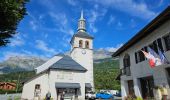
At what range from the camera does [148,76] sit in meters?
17.3

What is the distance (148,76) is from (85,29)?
136 feet

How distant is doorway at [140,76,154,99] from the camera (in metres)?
17.7

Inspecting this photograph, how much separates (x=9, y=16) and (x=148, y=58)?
1118cm

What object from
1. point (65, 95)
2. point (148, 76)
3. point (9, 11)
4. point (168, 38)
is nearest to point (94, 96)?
point (65, 95)

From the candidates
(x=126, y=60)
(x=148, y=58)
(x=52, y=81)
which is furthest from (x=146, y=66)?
(x=52, y=81)

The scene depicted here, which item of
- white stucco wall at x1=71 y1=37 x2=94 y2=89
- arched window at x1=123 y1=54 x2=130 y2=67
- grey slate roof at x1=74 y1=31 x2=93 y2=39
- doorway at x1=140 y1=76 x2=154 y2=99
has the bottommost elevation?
doorway at x1=140 y1=76 x2=154 y2=99

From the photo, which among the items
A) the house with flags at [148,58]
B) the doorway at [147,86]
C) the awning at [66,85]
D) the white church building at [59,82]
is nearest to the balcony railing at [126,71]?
the house with flags at [148,58]

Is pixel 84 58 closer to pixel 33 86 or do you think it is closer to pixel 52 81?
pixel 33 86

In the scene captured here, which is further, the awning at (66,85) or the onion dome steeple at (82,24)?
the onion dome steeple at (82,24)

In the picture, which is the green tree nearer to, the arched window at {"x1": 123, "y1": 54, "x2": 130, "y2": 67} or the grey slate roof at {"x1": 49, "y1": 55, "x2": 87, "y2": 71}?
the arched window at {"x1": 123, "y1": 54, "x2": 130, "y2": 67}

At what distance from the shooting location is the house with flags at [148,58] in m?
14.3

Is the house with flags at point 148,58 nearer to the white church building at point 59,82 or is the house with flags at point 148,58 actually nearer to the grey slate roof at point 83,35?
the white church building at point 59,82

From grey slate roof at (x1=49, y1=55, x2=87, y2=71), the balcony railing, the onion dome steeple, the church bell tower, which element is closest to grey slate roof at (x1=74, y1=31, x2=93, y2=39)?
the church bell tower

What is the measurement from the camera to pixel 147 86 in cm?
1842
